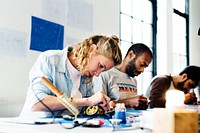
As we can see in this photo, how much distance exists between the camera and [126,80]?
2.29 m

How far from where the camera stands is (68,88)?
5.12 ft

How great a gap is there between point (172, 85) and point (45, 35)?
1.34m

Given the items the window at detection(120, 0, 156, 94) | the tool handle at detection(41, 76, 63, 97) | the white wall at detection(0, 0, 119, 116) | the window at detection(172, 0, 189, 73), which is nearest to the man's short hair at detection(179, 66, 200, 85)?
the window at detection(120, 0, 156, 94)

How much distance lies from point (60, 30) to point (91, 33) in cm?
39

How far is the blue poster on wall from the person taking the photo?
201cm

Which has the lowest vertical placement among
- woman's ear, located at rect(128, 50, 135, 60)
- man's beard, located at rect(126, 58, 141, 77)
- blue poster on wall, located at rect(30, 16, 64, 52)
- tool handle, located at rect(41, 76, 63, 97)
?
tool handle, located at rect(41, 76, 63, 97)

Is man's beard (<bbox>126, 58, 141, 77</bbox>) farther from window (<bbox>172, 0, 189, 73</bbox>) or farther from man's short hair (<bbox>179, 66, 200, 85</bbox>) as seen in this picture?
→ window (<bbox>172, 0, 189, 73</bbox>)

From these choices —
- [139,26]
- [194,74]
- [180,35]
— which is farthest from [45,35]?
[180,35]

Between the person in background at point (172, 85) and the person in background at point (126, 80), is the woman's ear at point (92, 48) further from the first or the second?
the person in background at point (172, 85)

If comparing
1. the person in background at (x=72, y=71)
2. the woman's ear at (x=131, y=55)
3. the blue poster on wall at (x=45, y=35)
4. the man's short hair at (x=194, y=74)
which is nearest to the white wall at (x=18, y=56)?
the blue poster on wall at (x=45, y=35)

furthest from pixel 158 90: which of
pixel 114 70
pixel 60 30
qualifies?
pixel 60 30

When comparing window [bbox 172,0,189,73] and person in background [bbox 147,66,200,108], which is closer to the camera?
person in background [bbox 147,66,200,108]

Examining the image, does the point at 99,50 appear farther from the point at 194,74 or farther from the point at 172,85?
the point at 194,74

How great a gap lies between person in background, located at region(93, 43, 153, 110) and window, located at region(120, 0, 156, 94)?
852mm
